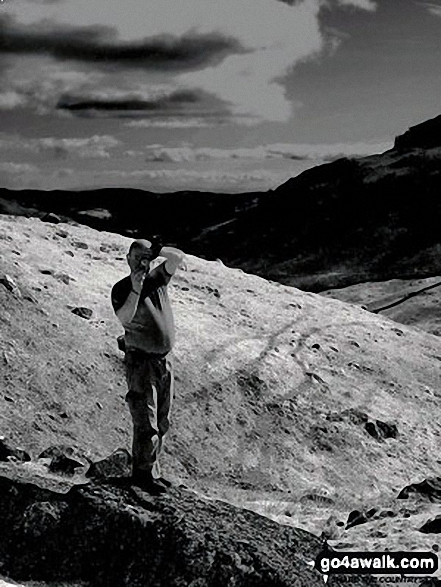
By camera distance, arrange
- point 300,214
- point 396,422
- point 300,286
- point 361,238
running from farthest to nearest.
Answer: point 300,214 → point 361,238 → point 300,286 → point 396,422

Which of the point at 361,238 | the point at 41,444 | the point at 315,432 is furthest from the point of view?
the point at 361,238

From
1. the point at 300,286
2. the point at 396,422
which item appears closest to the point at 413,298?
the point at 300,286

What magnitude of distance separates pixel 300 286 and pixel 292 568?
5460 centimetres

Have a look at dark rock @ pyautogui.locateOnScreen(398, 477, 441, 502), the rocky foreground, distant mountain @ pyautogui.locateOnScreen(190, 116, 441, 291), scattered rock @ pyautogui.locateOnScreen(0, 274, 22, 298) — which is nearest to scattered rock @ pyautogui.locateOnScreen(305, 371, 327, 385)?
scattered rock @ pyautogui.locateOnScreen(0, 274, 22, 298)

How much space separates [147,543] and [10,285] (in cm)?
1190

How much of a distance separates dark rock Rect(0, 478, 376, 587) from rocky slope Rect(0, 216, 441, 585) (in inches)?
128

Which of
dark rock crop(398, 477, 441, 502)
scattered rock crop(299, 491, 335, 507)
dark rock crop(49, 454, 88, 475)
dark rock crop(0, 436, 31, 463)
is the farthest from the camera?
scattered rock crop(299, 491, 335, 507)

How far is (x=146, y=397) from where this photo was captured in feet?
28.4

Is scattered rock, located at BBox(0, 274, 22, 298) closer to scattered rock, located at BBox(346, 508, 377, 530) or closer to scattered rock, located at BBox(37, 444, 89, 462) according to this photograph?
scattered rock, located at BBox(37, 444, 89, 462)

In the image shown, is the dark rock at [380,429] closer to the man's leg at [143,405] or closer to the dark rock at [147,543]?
the dark rock at [147,543]

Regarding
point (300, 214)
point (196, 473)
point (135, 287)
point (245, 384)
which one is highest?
point (300, 214)

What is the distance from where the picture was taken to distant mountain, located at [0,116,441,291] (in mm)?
68125

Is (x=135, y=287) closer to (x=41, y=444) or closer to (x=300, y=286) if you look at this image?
(x=41, y=444)

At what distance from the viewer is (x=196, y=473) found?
16438mm
